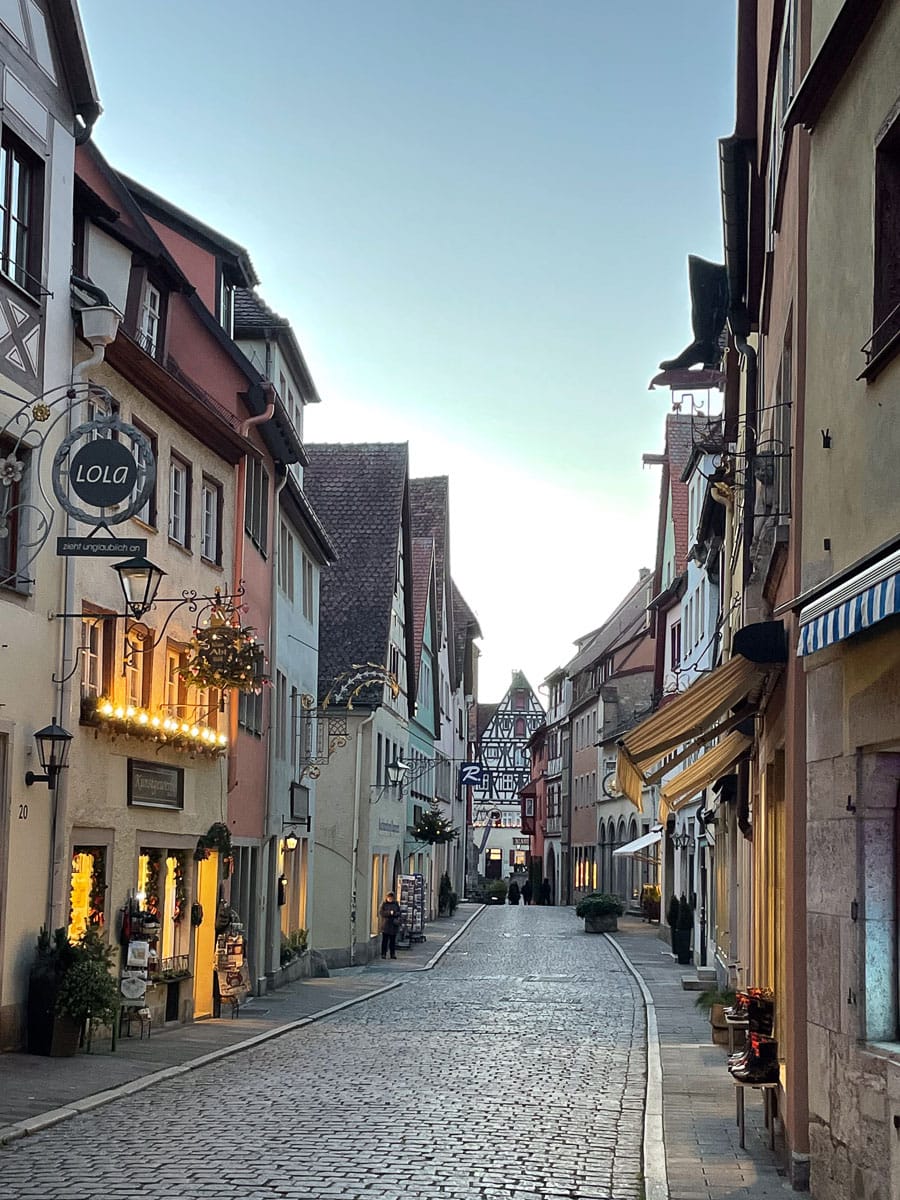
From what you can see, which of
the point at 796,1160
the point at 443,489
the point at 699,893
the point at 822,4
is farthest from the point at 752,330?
the point at 443,489

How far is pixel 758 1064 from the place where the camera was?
11.4 m

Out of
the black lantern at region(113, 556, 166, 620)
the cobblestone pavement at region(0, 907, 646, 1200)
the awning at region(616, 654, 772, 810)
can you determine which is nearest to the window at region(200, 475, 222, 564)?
the black lantern at region(113, 556, 166, 620)

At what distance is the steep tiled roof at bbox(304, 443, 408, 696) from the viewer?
38.8 meters

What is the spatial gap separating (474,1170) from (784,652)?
13.2 feet

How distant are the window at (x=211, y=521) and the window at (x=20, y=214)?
642 cm

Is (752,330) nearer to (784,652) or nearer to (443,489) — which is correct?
(784,652)

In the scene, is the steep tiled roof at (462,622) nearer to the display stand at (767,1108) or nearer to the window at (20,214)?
the window at (20,214)

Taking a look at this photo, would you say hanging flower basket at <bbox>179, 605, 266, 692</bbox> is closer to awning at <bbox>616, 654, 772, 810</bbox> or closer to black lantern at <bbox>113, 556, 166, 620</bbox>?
black lantern at <bbox>113, 556, 166, 620</bbox>

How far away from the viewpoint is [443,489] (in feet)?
193

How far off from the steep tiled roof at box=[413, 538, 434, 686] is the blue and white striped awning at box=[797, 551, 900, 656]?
4086 cm

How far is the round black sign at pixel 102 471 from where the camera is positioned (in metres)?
14.9

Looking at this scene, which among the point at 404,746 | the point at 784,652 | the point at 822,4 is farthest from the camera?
the point at 404,746

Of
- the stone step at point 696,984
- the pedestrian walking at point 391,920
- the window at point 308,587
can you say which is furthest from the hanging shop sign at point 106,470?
the pedestrian walking at point 391,920

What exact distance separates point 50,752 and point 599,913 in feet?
105
